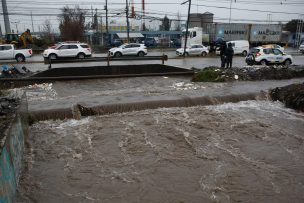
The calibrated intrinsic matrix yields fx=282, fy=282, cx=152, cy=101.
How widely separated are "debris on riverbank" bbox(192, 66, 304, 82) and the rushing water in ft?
17.0

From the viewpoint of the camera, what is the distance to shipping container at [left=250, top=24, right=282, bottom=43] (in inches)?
1647

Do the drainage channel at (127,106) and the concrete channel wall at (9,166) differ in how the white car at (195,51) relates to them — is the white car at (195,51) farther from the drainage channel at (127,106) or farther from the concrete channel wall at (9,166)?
the concrete channel wall at (9,166)

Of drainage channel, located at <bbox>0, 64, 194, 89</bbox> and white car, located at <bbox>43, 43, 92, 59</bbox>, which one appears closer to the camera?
drainage channel, located at <bbox>0, 64, 194, 89</bbox>

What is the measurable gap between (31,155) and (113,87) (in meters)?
7.33

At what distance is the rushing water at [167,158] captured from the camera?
201 inches

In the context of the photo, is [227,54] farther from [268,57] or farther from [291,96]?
[291,96]

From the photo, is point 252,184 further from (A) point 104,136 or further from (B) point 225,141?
(A) point 104,136

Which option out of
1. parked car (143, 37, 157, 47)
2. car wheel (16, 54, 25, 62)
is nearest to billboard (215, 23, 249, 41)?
parked car (143, 37, 157, 47)

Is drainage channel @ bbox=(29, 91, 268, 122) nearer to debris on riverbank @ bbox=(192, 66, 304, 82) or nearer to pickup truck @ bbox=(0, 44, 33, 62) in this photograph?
debris on riverbank @ bbox=(192, 66, 304, 82)

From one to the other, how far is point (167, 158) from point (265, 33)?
41434 millimetres

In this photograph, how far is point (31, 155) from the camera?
6.50 meters

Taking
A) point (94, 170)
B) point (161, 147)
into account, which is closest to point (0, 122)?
point (94, 170)

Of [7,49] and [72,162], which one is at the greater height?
[7,49]

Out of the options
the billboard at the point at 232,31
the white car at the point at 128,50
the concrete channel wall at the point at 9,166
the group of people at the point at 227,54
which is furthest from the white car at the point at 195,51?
the concrete channel wall at the point at 9,166
